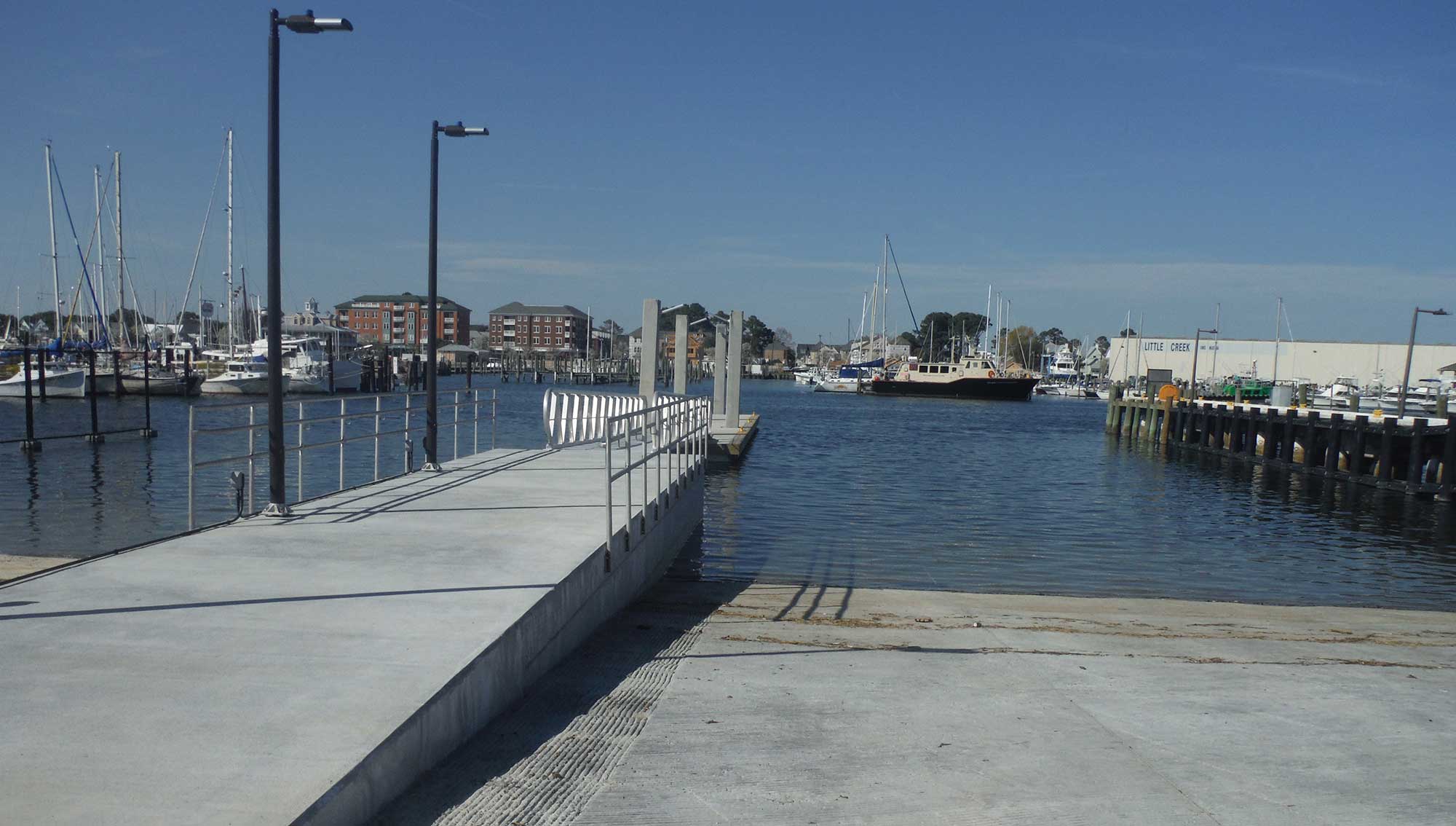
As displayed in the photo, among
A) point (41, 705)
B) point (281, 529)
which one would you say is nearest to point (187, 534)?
point (281, 529)

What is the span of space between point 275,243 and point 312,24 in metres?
2.13

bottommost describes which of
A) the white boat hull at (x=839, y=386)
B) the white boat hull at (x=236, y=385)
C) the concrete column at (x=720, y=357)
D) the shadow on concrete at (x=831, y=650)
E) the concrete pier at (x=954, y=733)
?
the white boat hull at (x=839, y=386)

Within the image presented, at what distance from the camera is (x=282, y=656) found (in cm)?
572

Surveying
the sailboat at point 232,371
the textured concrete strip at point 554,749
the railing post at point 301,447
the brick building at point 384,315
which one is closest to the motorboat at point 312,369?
the sailboat at point 232,371

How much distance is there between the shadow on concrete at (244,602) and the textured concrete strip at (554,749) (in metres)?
0.76

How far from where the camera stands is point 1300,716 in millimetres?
6758

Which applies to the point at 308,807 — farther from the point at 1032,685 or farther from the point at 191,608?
the point at 1032,685

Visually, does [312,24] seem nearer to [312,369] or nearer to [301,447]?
[301,447]

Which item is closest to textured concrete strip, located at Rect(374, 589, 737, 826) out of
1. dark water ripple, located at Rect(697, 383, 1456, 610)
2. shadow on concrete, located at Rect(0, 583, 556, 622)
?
shadow on concrete, located at Rect(0, 583, 556, 622)

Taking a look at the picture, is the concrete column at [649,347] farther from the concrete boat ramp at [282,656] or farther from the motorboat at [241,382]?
the motorboat at [241,382]

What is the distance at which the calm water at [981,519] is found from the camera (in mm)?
15719

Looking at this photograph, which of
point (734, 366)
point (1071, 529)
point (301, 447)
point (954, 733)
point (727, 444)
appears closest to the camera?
point (954, 733)

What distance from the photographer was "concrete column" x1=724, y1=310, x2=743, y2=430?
34.5 meters

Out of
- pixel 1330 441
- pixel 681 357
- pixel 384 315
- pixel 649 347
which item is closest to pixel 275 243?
pixel 649 347
